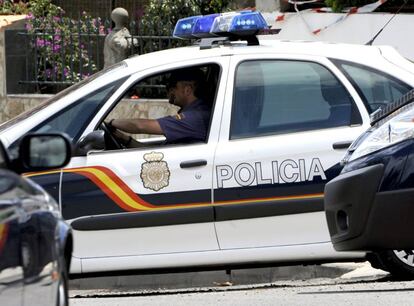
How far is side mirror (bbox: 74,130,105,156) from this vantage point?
8.85 meters

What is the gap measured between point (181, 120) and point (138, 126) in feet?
1.06

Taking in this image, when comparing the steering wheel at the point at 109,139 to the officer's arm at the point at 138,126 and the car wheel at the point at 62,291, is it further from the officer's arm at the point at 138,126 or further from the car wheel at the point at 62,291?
the car wheel at the point at 62,291

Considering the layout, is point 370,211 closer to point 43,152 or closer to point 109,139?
point 43,152

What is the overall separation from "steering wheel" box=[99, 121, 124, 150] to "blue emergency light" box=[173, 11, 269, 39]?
3.19ft

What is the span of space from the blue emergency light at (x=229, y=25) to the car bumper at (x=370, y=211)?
219 cm

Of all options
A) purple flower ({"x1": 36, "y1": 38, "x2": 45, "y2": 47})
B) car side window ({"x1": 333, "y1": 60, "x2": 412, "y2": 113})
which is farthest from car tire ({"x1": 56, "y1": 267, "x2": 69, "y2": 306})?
purple flower ({"x1": 36, "y1": 38, "x2": 45, "y2": 47})

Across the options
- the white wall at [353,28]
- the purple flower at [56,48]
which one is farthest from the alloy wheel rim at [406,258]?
the purple flower at [56,48]

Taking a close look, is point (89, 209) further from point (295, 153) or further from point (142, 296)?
point (295, 153)

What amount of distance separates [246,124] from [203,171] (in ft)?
1.54

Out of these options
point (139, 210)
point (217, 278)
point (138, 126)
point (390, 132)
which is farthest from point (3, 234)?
point (217, 278)

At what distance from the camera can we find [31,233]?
491 centimetres

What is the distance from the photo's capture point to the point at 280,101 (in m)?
9.06

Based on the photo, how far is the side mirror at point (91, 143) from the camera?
348 inches

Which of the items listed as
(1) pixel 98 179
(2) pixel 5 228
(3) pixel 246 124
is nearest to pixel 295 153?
A: (3) pixel 246 124
